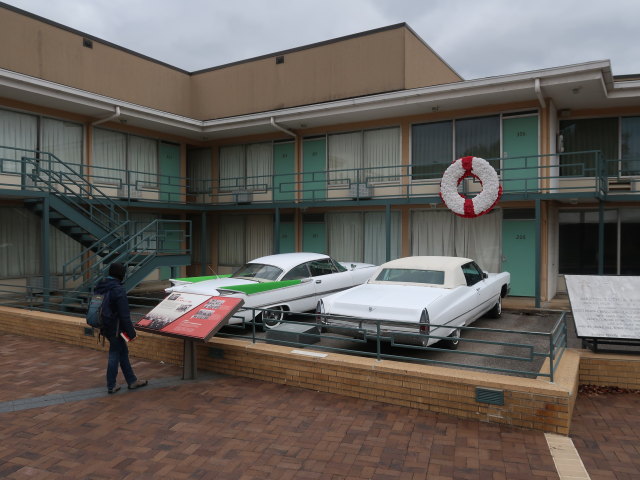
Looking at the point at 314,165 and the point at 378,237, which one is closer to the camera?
the point at 378,237

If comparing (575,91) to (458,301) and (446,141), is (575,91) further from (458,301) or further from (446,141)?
(458,301)

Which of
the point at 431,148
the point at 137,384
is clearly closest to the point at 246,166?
the point at 431,148

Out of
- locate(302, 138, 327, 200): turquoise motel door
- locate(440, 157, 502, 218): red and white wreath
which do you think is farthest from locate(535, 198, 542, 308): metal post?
locate(302, 138, 327, 200): turquoise motel door

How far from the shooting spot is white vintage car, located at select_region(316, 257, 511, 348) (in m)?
6.61

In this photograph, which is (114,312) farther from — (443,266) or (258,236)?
(258,236)

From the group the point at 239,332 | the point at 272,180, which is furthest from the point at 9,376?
the point at 272,180

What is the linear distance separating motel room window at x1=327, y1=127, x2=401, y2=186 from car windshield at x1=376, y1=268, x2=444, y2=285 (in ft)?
18.9

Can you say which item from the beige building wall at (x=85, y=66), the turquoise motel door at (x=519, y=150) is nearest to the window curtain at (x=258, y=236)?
the beige building wall at (x=85, y=66)

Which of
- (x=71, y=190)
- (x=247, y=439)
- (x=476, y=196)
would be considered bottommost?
(x=247, y=439)

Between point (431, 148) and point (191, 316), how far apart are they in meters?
9.47

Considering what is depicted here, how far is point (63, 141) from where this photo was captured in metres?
13.9

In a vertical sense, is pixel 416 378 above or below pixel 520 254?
below

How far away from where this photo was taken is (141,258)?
39.1 feet

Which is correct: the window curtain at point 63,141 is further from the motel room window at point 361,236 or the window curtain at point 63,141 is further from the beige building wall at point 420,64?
the beige building wall at point 420,64
